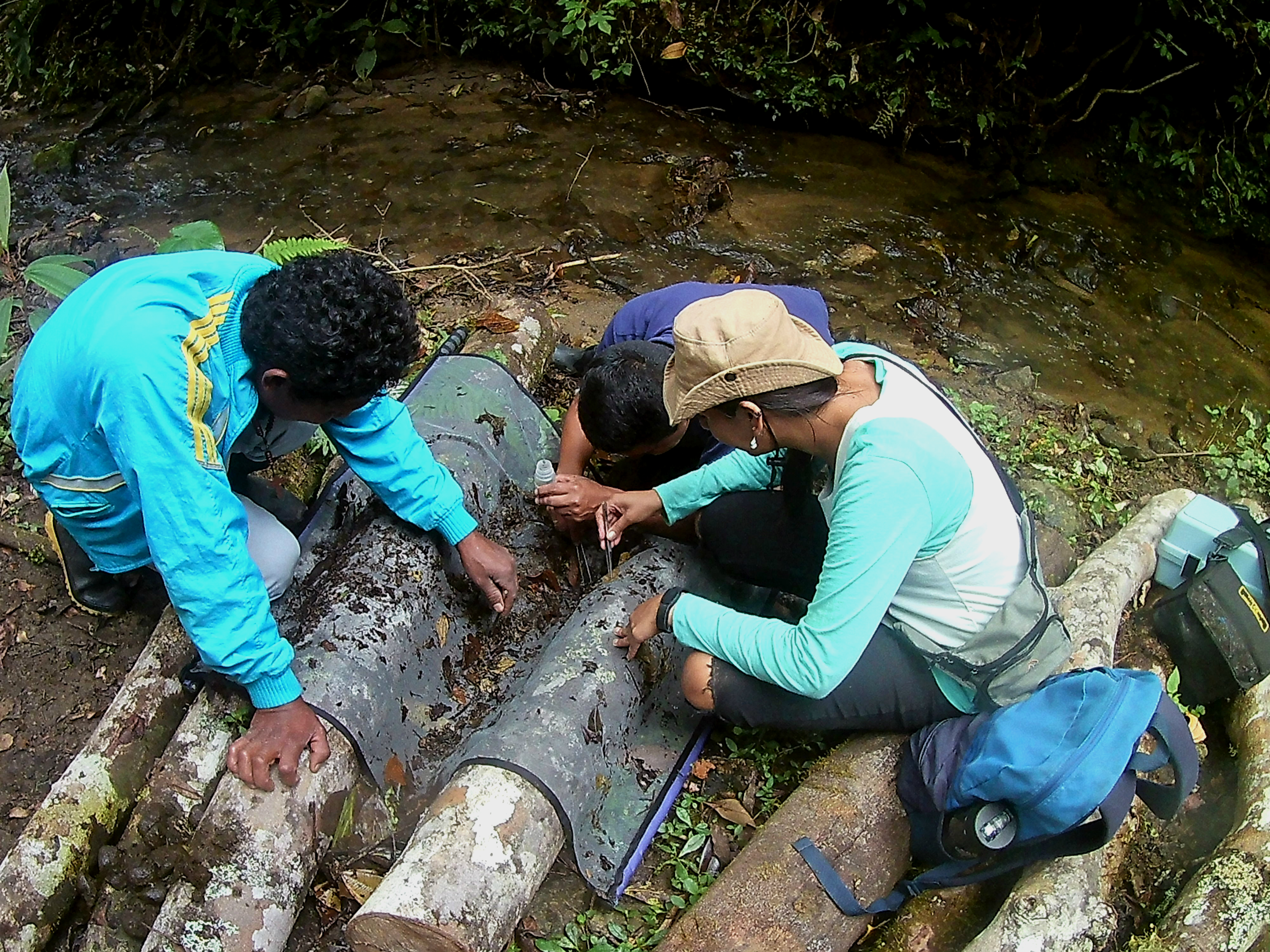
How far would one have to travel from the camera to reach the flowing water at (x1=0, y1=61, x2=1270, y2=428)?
5836 millimetres

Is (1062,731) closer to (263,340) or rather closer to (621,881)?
(621,881)

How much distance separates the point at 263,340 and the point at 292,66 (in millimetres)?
6619

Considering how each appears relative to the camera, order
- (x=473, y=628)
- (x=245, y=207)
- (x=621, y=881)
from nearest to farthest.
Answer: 1. (x=621, y=881)
2. (x=473, y=628)
3. (x=245, y=207)

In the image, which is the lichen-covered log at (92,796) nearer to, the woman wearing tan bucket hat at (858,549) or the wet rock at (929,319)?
the woman wearing tan bucket hat at (858,549)

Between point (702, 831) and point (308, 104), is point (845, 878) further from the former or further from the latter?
point (308, 104)

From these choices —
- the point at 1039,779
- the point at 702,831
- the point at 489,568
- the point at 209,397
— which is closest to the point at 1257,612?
the point at 1039,779

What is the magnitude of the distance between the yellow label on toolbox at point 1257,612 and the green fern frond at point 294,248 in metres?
4.21

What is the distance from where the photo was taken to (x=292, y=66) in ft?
26.5

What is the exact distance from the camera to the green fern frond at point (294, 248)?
452cm

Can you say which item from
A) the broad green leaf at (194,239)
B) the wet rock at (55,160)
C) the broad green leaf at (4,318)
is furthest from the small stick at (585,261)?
the wet rock at (55,160)

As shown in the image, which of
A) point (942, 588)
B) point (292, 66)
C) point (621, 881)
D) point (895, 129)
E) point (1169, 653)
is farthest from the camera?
point (292, 66)

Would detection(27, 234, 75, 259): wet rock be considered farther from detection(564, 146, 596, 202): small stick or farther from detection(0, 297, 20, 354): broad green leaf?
detection(564, 146, 596, 202): small stick

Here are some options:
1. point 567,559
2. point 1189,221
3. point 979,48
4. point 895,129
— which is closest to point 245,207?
point 567,559

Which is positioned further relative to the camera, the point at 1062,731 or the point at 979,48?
the point at 979,48
